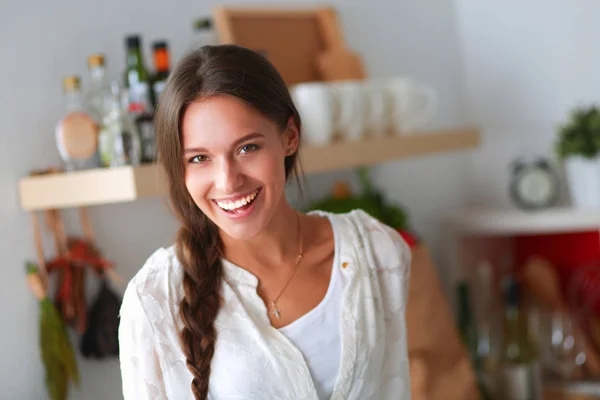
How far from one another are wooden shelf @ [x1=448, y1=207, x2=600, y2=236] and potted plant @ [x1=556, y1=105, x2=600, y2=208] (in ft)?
0.15

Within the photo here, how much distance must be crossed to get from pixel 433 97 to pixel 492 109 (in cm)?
48

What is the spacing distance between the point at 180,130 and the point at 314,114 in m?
0.74

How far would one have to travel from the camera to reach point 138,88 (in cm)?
151

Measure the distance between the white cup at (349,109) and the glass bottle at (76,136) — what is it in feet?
1.65

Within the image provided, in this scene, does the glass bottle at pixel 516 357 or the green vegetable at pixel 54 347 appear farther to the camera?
the glass bottle at pixel 516 357

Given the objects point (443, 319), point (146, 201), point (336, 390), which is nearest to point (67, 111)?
point (146, 201)

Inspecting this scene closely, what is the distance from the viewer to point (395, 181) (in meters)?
2.26

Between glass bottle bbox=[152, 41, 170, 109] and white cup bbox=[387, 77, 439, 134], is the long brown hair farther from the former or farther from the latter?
white cup bbox=[387, 77, 439, 134]

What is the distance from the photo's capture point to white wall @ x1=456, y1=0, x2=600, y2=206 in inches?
87.7

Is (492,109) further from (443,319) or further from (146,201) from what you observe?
(146,201)

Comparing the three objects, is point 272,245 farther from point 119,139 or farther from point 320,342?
point 119,139

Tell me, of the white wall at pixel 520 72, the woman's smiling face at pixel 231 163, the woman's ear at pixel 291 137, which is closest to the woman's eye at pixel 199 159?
the woman's smiling face at pixel 231 163

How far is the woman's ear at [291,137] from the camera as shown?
1062mm

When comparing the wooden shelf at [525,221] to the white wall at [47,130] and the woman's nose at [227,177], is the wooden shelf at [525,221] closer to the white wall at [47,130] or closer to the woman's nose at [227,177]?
the white wall at [47,130]
